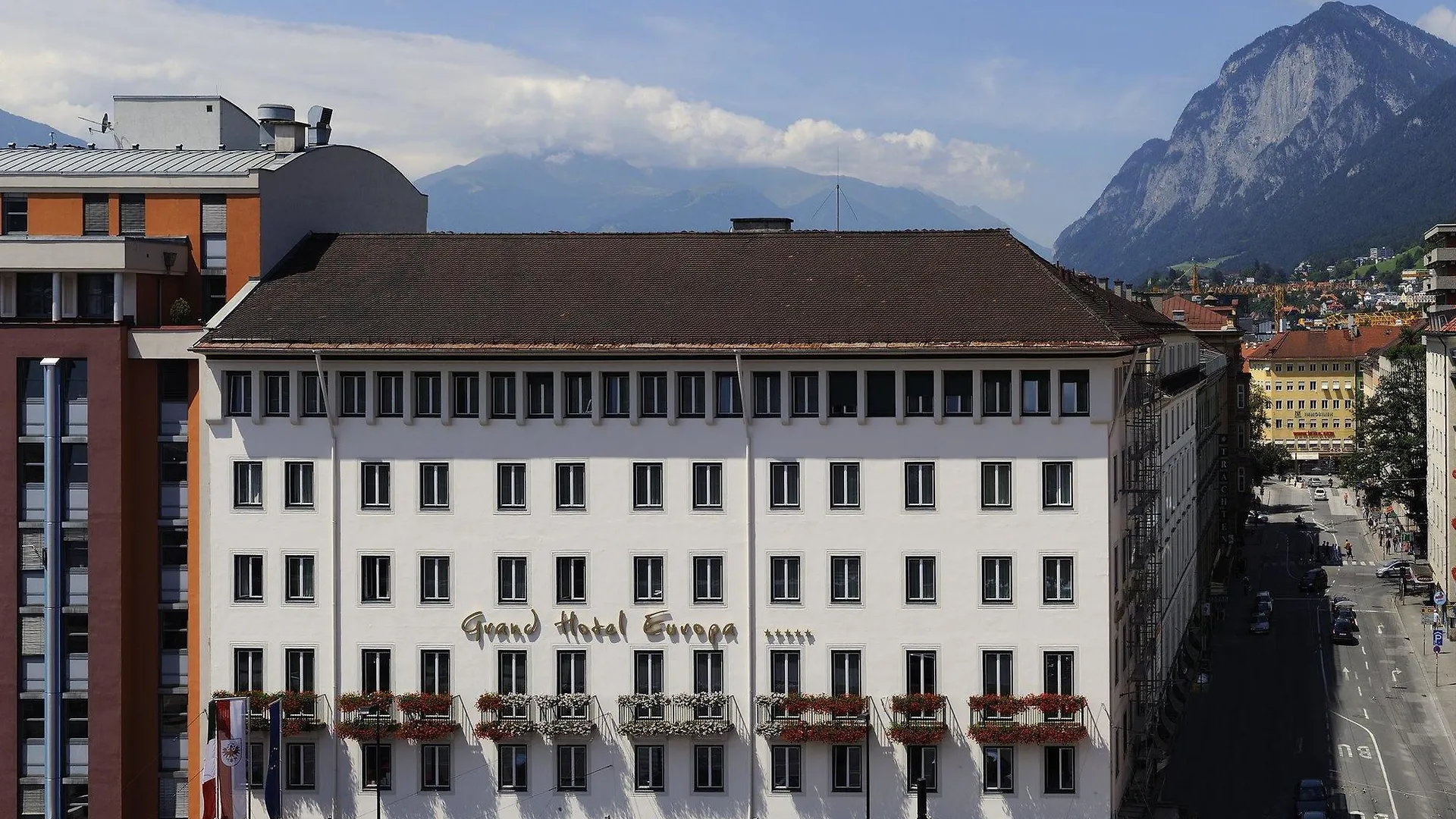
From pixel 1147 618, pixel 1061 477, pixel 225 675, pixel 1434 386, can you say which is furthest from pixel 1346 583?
pixel 225 675

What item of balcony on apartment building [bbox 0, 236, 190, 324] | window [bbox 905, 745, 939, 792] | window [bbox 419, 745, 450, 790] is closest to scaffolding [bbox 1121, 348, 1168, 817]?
window [bbox 905, 745, 939, 792]

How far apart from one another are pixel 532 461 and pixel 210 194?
15.7 meters

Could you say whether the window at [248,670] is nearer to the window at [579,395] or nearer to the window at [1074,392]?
the window at [579,395]

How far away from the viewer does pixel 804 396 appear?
62594mm

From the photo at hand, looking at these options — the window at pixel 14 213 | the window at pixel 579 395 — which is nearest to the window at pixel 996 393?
the window at pixel 579 395

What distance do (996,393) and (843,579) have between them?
815 centimetres

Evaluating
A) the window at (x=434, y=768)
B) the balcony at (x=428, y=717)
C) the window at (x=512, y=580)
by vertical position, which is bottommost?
the window at (x=434, y=768)

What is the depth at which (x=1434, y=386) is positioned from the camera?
138 metres

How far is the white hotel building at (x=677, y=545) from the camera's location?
6175 cm

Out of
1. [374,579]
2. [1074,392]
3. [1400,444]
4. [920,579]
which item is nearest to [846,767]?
[920,579]

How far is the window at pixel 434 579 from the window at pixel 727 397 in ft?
35.6

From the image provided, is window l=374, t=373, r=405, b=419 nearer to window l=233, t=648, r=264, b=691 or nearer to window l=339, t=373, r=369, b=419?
window l=339, t=373, r=369, b=419

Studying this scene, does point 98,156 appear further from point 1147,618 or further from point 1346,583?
point 1346,583

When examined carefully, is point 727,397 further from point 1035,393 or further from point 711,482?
point 1035,393
